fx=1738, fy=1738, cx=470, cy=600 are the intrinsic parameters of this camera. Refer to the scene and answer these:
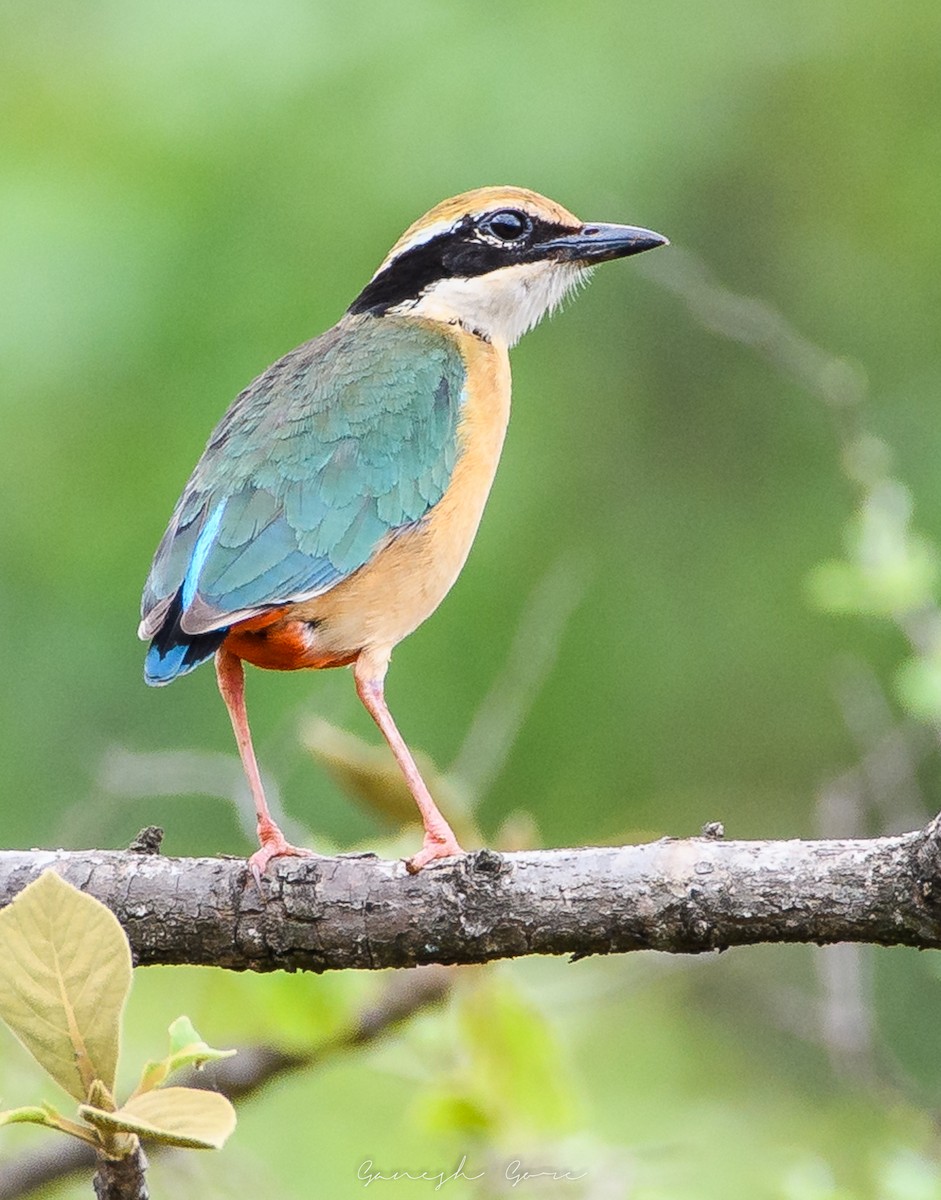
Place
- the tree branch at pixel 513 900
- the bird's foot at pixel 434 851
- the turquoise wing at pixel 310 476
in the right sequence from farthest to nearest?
the turquoise wing at pixel 310 476, the bird's foot at pixel 434 851, the tree branch at pixel 513 900

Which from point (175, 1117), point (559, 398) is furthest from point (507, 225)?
point (175, 1117)

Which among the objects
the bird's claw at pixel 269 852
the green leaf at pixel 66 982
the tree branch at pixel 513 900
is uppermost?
the bird's claw at pixel 269 852

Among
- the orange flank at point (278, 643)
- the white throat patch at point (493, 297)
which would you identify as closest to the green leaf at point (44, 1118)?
the orange flank at point (278, 643)

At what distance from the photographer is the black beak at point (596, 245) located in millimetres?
5742

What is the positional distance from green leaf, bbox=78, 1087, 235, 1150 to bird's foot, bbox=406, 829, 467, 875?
60.5 inches

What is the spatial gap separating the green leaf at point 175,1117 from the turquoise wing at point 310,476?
2199 millimetres

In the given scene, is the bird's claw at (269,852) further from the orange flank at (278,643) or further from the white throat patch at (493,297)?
the white throat patch at (493,297)

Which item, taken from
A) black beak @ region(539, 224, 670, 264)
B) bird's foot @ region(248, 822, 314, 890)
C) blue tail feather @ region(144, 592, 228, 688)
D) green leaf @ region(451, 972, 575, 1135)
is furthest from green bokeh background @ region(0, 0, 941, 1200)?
green leaf @ region(451, 972, 575, 1135)

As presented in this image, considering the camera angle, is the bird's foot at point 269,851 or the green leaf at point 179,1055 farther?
the bird's foot at point 269,851

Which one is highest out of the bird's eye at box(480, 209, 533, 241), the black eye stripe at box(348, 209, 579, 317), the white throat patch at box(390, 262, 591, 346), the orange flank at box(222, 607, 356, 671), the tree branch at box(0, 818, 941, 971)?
the bird's eye at box(480, 209, 533, 241)

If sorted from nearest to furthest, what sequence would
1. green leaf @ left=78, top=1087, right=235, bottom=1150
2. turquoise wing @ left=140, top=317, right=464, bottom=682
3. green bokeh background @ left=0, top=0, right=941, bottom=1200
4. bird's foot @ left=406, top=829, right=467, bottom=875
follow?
green leaf @ left=78, top=1087, right=235, bottom=1150 → bird's foot @ left=406, top=829, right=467, bottom=875 → turquoise wing @ left=140, top=317, right=464, bottom=682 → green bokeh background @ left=0, top=0, right=941, bottom=1200

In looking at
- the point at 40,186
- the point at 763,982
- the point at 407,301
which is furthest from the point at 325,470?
the point at 763,982

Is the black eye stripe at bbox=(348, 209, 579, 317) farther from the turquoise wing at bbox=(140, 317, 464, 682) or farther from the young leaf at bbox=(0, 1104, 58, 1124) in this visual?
the young leaf at bbox=(0, 1104, 58, 1124)

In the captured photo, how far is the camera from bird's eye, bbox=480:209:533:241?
573cm
